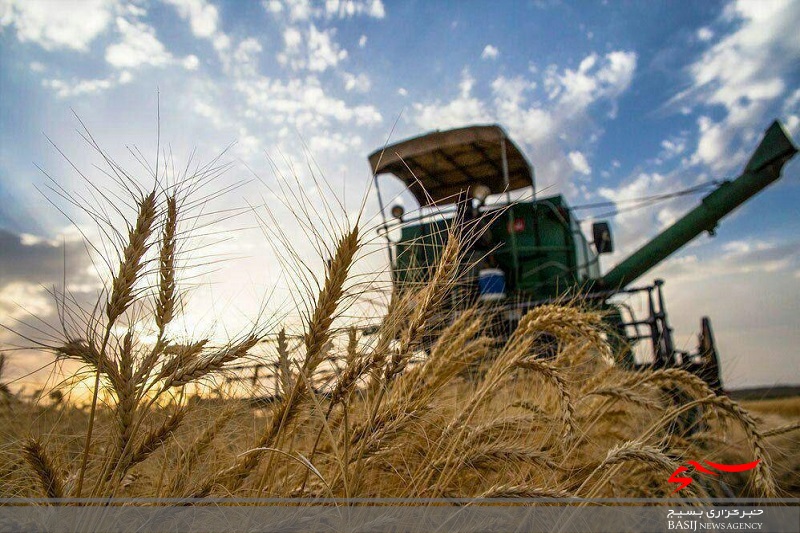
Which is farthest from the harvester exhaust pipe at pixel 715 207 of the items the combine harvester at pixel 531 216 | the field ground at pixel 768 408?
the field ground at pixel 768 408

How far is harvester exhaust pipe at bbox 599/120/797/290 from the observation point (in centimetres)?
746

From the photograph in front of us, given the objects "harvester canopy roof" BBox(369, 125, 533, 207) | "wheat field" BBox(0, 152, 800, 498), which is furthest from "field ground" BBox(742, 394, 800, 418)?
"harvester canopy roof" BBox(369, 125, 533, 207)

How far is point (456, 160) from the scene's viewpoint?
8008 millimetres

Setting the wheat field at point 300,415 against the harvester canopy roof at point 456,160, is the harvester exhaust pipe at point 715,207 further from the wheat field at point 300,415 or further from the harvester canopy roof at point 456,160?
the wheat field at point 300,415

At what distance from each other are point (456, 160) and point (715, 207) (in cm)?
419

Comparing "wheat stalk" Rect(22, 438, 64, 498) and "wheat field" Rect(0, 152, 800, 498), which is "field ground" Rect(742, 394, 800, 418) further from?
"wheat stalk" Rect(22, 438, 64, 498)

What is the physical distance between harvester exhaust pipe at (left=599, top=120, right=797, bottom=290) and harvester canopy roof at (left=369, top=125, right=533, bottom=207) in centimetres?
215

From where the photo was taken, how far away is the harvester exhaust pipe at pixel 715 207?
7.46 metres

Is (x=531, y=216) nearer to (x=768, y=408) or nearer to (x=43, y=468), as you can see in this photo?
(x=768, y=408)

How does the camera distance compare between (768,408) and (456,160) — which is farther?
(456,160)

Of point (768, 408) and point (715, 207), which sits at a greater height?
point (715, 207)

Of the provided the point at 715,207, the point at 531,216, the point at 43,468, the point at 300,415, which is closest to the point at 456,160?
the point at 531,216

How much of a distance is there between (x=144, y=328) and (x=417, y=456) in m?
1.02

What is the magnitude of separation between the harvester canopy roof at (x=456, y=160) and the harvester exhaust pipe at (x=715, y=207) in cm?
215
